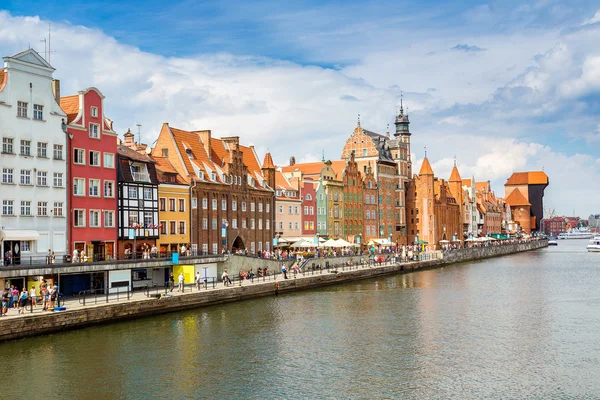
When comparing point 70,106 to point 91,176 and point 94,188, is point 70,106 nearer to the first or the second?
point 91,176

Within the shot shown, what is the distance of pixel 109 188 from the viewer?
60.9 m

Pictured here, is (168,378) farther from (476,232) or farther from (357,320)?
(476,232)

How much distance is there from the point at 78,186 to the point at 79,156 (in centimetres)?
262

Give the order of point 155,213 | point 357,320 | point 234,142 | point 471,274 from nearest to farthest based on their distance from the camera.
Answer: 1. point 357,320
2. point 155,213
3. point 234,142
4. point 471,274

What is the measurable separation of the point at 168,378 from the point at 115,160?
32230 mm

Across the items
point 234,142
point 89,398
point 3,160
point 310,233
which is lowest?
Answer: point 89,398

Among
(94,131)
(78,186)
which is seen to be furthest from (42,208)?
(94,131)

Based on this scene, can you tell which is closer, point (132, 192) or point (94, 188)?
point (94, 188)

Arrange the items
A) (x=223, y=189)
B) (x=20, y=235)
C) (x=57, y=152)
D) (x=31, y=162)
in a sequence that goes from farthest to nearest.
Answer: (x=223, y=189), (x=57, y=152), (x=31, y=162), (x=20, y=235)

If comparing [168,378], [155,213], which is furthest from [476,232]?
[168,378]

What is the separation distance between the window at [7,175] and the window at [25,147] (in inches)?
70.2

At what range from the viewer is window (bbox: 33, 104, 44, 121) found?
5416 cm

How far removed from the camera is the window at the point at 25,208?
5312cm

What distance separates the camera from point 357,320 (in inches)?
2004
